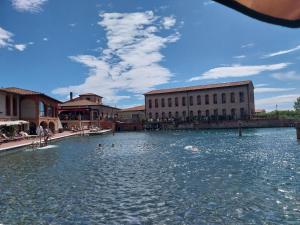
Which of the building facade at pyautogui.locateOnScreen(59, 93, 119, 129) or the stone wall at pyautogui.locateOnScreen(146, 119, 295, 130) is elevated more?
the building facade at pyautogui.locateOnScreen(59, 93, 119, 129)

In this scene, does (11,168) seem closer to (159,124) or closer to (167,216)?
(167,216)

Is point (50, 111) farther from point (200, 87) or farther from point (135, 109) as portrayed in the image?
point (135, 109)

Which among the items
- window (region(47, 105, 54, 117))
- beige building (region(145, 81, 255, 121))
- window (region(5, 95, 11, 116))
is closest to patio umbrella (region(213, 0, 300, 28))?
window (region(5, 95, 11, 116))

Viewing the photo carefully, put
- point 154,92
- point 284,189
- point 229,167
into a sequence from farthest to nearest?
1. point 154,92
2. point 229,167
3. point 284,189

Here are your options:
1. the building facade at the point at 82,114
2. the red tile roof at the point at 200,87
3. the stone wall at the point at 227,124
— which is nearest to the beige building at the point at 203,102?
the red tile roof at the point at 200,87

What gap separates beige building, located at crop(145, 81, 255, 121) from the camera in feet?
246

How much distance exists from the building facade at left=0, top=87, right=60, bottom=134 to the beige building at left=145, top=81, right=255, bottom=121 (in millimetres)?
37753

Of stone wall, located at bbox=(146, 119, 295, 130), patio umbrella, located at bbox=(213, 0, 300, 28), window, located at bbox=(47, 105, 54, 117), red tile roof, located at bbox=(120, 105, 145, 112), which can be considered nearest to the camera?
patio umbrella, located at bbox=(213, 0, 300, 28)

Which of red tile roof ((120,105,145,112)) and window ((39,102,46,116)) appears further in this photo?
red tile roof ((120,105,145,112))

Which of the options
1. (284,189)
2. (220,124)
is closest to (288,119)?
(220,124)

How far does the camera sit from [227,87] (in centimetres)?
7656

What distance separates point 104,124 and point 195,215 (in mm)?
68930

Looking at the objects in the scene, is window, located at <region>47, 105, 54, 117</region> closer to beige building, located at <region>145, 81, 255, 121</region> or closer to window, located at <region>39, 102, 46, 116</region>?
window, located at <region>39, 102, 46, 116</region>

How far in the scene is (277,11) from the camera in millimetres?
1595
